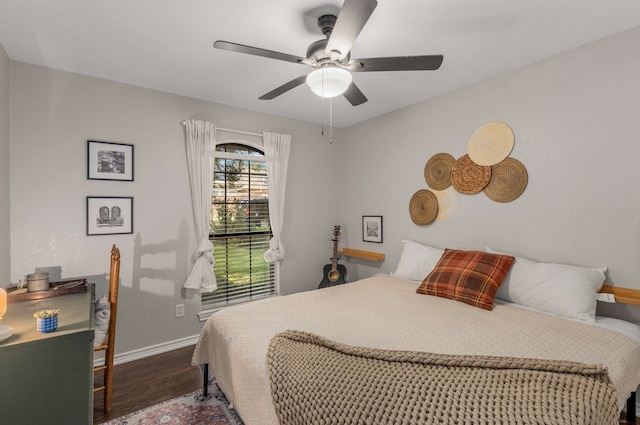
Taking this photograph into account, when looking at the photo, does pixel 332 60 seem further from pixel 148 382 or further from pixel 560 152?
pixel 148 382

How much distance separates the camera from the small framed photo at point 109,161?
254 cm

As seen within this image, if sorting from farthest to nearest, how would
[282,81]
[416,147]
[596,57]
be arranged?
1. [416,147]
2. [282,81]
3. [596,57]

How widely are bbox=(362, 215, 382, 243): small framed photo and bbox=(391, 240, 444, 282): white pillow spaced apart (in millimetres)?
574

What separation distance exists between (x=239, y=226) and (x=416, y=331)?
90.7 inches

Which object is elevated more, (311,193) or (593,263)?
(311,193)

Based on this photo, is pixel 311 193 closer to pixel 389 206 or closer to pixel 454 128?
pixel 389 206

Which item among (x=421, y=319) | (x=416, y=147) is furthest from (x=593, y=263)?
(x=416, y=147)

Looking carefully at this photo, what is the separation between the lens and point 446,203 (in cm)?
300

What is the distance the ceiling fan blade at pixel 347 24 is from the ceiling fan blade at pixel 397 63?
156 mm

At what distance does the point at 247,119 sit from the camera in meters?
3.40

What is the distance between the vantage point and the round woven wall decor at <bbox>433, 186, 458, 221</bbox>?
2.94 m

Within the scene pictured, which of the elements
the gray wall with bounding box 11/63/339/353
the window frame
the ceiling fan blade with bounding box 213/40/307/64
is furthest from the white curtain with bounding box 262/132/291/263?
the ceiling fan blade with bounding box 213/40/307/64

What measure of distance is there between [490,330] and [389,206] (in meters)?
1.98

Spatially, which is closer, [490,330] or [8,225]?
[490,330]
